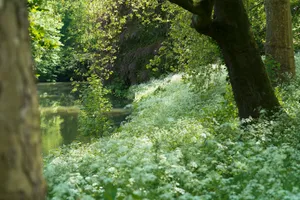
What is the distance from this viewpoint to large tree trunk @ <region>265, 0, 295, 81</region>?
12406 mm

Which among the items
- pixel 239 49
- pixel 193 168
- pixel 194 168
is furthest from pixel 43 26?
pixel 193 168

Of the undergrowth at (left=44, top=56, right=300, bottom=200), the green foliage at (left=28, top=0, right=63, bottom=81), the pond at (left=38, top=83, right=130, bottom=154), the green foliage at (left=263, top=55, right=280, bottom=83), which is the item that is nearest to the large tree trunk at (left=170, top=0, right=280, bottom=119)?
the undergrowth at (left=44, top=56, right=300, bottom=200)

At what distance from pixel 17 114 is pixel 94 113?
1340 cm

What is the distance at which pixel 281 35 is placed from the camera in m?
12.5

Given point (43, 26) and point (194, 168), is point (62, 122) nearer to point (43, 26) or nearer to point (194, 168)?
point (43, 26)

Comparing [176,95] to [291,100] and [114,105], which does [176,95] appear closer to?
[291,100]

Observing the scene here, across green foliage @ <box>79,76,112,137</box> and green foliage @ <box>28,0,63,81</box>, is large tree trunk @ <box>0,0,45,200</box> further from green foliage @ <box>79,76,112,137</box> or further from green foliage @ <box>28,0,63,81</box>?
green foliage @ <box>79,76,112,137</box>

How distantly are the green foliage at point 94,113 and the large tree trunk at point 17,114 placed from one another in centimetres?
1262

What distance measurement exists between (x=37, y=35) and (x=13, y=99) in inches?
314

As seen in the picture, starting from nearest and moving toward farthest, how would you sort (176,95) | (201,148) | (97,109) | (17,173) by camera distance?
(17,173)
(201,148)
(97,109)
(176,95)

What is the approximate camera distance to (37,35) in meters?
9.56

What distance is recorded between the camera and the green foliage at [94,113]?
49.2 ft

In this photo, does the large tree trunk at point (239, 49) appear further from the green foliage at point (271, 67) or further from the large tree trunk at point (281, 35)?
the large tree trunk at point (281, 35)

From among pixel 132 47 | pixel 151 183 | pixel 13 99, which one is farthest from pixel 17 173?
pixel 132 47
